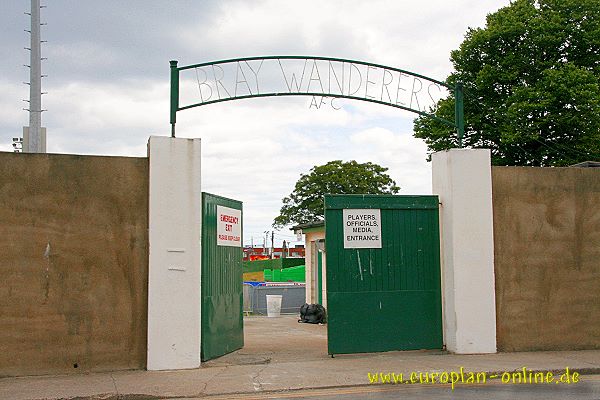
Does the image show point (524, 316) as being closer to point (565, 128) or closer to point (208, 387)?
point (208, 387)

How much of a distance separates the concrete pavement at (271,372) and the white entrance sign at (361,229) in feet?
Answer: 5.98

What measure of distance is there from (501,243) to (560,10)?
2400cm

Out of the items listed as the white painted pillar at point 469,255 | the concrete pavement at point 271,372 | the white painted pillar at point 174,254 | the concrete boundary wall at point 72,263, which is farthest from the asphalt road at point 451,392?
the concrete boundary wall at point 72,263

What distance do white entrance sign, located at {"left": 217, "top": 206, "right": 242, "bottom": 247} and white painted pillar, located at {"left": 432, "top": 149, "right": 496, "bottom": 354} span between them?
12.1ft

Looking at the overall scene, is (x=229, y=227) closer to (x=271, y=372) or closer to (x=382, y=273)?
(x=382, y=273)

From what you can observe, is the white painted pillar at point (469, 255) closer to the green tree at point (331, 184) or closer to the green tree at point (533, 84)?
the green tree at point (533, 84)

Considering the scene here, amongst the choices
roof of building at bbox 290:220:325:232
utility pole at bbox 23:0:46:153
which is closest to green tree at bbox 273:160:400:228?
roof of building at bbox 290:220:325:232

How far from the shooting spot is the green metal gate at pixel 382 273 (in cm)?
1199

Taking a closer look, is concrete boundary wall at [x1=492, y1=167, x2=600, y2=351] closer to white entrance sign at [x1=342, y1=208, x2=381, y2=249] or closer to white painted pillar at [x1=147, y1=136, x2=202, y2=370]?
white entrance sign at [x1=342, y1=208, x2=381, y2=249]

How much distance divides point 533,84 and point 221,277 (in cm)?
2398

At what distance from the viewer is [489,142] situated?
33750 mm

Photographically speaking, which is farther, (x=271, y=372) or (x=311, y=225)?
(x=311, y=225)

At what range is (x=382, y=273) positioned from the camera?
12188 mm

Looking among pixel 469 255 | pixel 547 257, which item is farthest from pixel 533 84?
pixel 469 255
